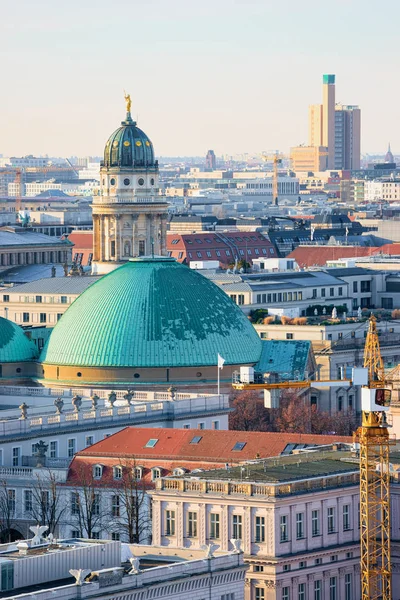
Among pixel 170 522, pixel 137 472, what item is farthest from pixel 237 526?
pixel 137 472

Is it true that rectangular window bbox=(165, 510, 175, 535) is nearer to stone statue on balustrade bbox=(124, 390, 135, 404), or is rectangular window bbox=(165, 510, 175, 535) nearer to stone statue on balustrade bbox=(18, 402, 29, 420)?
stone statue on balustrade bbox=(18, 402, 29, 420)

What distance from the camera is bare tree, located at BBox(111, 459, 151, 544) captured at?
10381cm

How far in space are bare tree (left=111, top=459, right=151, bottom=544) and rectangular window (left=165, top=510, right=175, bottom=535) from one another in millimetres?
6018

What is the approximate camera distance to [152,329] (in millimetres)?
145125

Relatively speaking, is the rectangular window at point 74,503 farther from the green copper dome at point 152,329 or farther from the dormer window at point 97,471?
the green copper dome at point 152,329

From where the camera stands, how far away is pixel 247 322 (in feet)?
489

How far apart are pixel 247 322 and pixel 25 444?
30.1 m

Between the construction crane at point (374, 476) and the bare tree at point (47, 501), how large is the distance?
14.3 meters

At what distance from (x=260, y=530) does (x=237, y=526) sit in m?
0.84

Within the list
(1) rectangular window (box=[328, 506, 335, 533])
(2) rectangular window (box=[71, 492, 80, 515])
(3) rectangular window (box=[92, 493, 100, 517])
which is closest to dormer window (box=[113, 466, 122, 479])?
(3) rectangular window (box=[92, 493, 100, 517])

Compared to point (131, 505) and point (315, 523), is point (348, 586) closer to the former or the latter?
point (315, 523)

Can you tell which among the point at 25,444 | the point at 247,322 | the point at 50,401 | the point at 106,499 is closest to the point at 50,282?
the point at 247,322

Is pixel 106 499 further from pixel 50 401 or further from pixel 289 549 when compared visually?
pixel 50 401

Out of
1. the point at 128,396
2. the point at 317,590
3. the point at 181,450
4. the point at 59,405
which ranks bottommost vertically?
the point at 317,590
